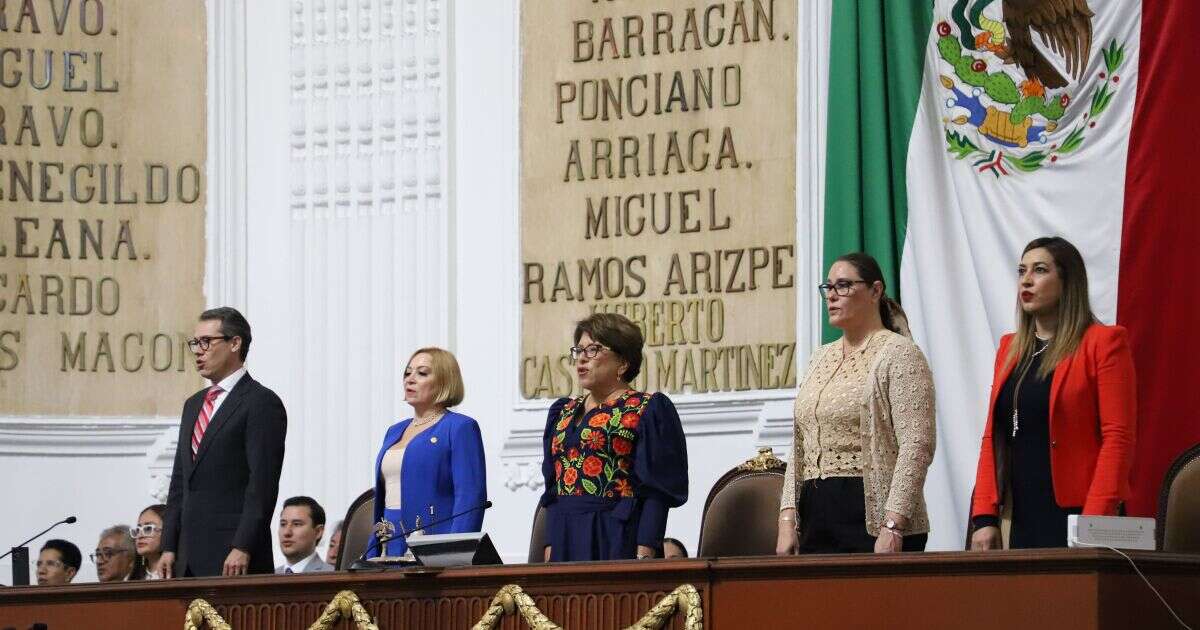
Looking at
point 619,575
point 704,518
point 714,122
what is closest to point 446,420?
point 704,518

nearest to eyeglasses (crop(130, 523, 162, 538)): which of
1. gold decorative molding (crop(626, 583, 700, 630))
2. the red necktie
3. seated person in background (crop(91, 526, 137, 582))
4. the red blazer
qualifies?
seated person in background (crop(91, 526, 137, 582))

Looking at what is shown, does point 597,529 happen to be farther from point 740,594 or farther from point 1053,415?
point 1053,415

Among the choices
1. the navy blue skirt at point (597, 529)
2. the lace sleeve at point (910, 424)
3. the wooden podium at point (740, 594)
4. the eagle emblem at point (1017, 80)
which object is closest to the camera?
the wooden podium at point (740, 594)

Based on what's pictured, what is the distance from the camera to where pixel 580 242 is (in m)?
8.70

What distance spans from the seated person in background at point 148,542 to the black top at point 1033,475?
365 cm

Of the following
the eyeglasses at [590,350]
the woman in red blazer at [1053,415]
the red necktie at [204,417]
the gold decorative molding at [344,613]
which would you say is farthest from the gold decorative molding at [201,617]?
the woman in red blazer at [1053,415]

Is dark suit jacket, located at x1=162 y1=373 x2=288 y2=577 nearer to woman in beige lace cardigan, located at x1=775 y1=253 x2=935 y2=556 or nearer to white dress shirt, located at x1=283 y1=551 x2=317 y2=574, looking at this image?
white dress shirt, located at x1=283 y1=551 x2=317 y2=574

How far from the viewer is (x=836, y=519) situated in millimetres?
5613

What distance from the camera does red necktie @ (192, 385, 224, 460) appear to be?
655cm

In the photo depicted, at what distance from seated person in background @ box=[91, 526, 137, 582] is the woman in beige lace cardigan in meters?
3.38

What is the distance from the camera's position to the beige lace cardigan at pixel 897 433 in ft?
17.8

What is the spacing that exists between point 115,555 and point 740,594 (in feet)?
12.4

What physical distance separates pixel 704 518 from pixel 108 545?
2810 millimetres

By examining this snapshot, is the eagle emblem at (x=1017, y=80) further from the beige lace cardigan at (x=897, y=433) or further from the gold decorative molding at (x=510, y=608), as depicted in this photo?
the gold decorative molding at (x=510, y=608)
